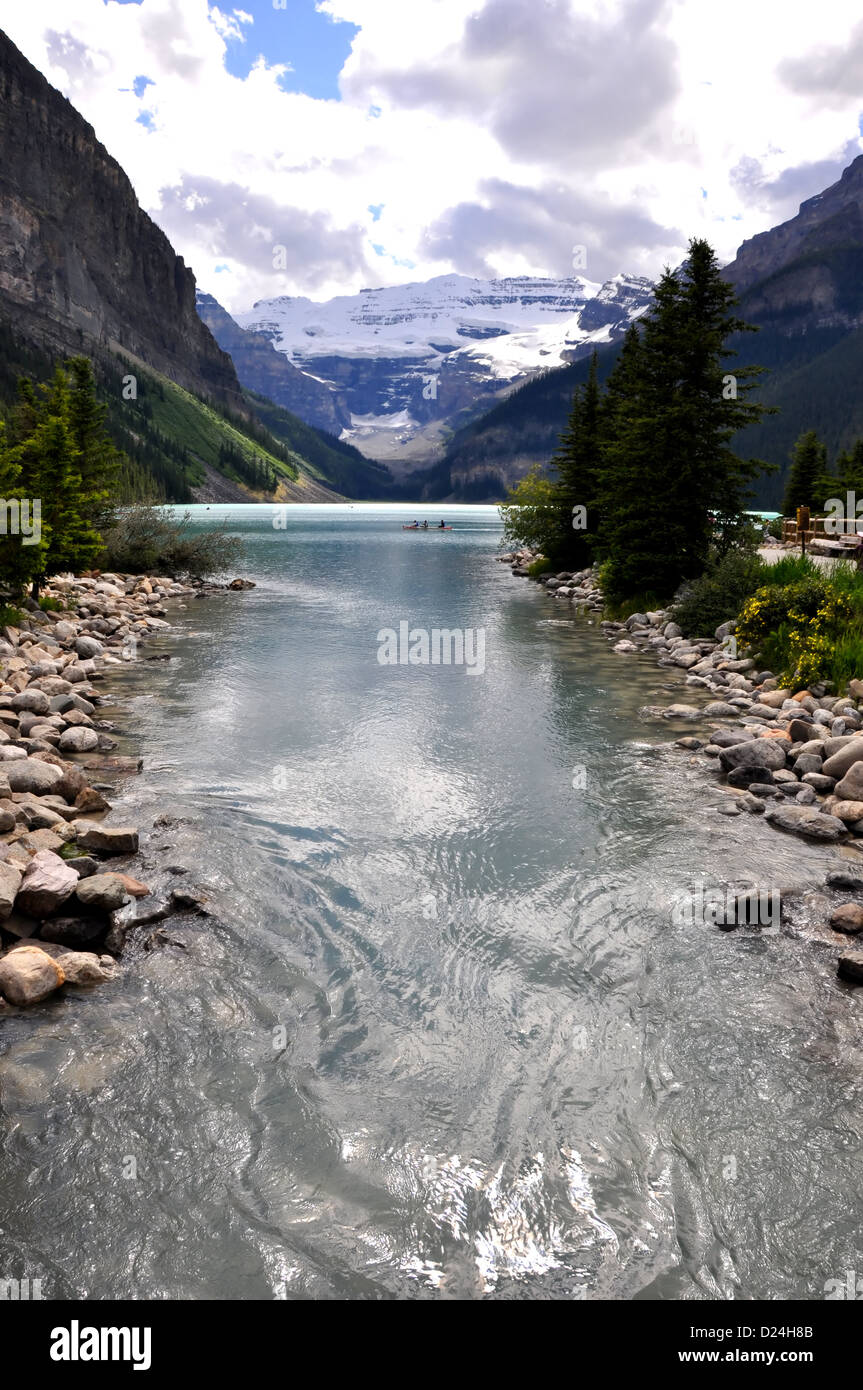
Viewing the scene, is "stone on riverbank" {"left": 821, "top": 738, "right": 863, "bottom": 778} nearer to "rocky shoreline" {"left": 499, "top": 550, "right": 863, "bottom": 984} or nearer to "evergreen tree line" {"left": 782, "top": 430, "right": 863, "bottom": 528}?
"rocky shoreline" {"left": 499, "top": 550, "right": 863, "bottom": 984}

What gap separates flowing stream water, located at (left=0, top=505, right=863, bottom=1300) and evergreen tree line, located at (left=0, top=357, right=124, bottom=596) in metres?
10.2

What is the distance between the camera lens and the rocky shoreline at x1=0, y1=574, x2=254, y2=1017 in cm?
783

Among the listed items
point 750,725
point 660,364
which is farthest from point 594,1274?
point 660,364

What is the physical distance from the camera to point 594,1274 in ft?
16.2

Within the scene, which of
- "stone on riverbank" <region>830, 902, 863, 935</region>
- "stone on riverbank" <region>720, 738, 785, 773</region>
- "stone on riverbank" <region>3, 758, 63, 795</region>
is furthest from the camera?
"stone on riverbank" <region>720, 738, 785, 773</region>

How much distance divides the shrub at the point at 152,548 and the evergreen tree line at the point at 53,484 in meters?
2.39

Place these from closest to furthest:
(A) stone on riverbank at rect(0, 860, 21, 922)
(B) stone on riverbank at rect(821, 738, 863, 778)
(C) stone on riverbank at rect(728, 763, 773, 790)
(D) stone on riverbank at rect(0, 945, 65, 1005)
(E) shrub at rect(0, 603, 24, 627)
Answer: (D) stone on riverbank at rect(0, 945, 65, 1005) → (A) stone on riverbank at rect(0, 860, 21, 922) → (B) stone on riverbank at rect(821, 738, 863, 778) → (C) stone on riverbank at rect(728, 763, 773, 790) → (E) shrub at rect(0, 603, 24, 627)

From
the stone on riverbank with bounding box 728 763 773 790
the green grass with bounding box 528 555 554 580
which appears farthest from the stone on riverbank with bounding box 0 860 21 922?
the green grass with bounding box 528 555 554 580

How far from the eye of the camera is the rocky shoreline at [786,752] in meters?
11.4

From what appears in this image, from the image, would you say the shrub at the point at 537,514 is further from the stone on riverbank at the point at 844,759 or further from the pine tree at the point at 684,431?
the stone on riverbank at the point at 844,759

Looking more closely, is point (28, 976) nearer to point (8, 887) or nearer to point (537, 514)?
point (8, 887)

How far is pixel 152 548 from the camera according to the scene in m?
41.7

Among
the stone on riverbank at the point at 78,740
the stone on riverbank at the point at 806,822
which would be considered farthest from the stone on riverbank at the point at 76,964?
the stone on riverbank at the point at 806,822

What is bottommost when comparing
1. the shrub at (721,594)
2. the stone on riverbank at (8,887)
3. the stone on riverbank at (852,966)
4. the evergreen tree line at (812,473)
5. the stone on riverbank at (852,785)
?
the stone on riverbank at (852,966)
